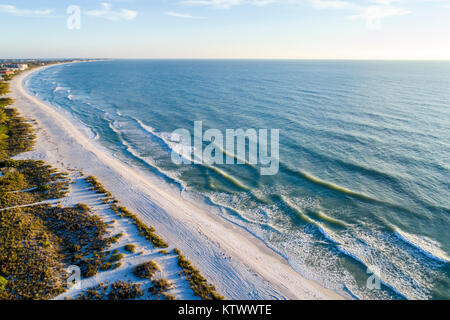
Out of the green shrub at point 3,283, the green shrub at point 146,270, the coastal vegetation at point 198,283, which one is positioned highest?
the green shrub at point 3,283

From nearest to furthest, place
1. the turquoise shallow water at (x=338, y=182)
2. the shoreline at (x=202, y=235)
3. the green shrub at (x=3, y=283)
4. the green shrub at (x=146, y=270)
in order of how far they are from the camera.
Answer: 1. the green shrub at (x=3, y=283)
2. the green shrub at (x=146, y=270)
3. the shoreline at (x=202, y=235)
4. the turquoise shallow water at (x=338, y=182)

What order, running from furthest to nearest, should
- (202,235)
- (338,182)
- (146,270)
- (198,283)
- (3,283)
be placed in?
1. (338,182)
2. (202,235)
3. (146,270)
4. (198,283)
5. (3,283)

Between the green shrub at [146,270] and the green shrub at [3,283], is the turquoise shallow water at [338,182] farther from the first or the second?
the green shrub at [3,283]

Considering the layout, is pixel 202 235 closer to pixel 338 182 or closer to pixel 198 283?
pixel 198 283

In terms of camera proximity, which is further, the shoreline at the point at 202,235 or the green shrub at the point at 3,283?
the shoreline at the point at 202,235

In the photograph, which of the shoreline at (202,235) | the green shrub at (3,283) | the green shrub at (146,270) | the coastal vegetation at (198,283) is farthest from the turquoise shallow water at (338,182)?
the green shrub at (3,283)

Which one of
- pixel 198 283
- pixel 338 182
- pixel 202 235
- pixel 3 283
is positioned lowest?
pixel 198 283

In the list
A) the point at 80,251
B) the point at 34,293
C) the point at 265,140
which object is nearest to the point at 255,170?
the point at 265,140

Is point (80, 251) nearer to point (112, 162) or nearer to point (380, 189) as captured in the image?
point (112, 162)

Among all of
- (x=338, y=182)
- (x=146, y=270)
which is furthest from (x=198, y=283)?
(x=338, y=182)
